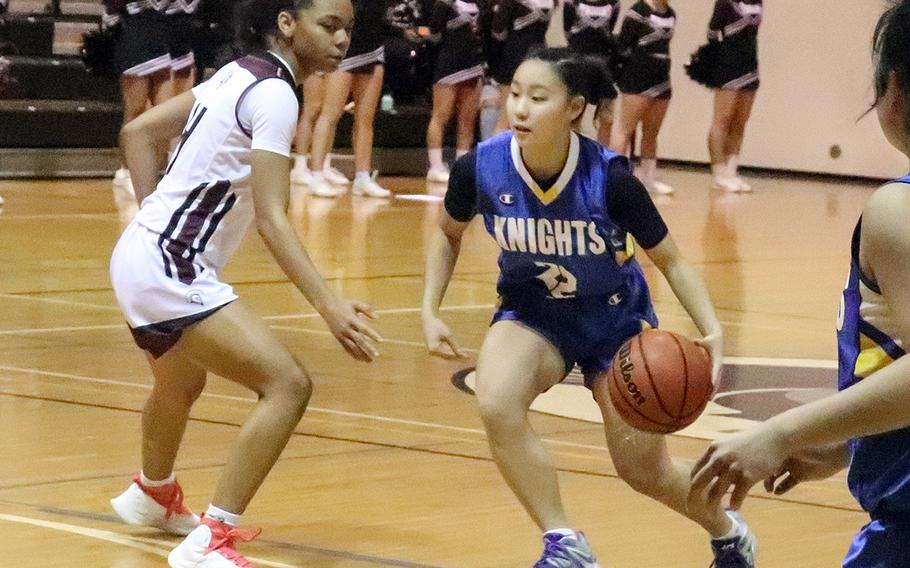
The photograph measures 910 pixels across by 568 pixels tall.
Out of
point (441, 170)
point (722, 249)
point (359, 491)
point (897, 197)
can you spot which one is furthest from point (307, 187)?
point (897, 197)

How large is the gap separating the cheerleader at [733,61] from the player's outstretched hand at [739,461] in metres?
13.4

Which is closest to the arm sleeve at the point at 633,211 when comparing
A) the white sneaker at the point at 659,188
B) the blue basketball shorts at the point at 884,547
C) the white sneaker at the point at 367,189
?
the blue basketball shorts at the point at 884,547

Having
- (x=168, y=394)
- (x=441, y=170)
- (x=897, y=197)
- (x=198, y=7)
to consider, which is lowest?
(x=441, y=170)

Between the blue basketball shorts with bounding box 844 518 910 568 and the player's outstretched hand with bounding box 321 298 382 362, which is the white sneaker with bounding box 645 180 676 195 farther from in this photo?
the blue basketball shorts with bounding box 844 518 910 568

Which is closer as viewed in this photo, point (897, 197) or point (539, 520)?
point (897, 197)

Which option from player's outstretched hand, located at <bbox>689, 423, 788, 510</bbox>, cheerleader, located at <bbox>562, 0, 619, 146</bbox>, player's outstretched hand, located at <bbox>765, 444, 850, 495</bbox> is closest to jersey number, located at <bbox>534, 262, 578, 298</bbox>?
player's outstretched hand, located at <bbox>765, 444, 850, 495</bbox>

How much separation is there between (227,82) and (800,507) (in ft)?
6.79

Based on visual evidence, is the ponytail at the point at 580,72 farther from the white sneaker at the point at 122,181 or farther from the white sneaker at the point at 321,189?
the white sneaker at the point at 122,181

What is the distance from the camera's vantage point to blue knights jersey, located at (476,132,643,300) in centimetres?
434

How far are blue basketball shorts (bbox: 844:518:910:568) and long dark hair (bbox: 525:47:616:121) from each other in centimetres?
189

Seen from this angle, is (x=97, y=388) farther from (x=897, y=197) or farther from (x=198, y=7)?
(x=198, y=7)

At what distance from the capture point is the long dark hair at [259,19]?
441 centimetres

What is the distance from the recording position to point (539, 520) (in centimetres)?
412

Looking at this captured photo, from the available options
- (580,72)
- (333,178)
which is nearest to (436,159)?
(333,178)
